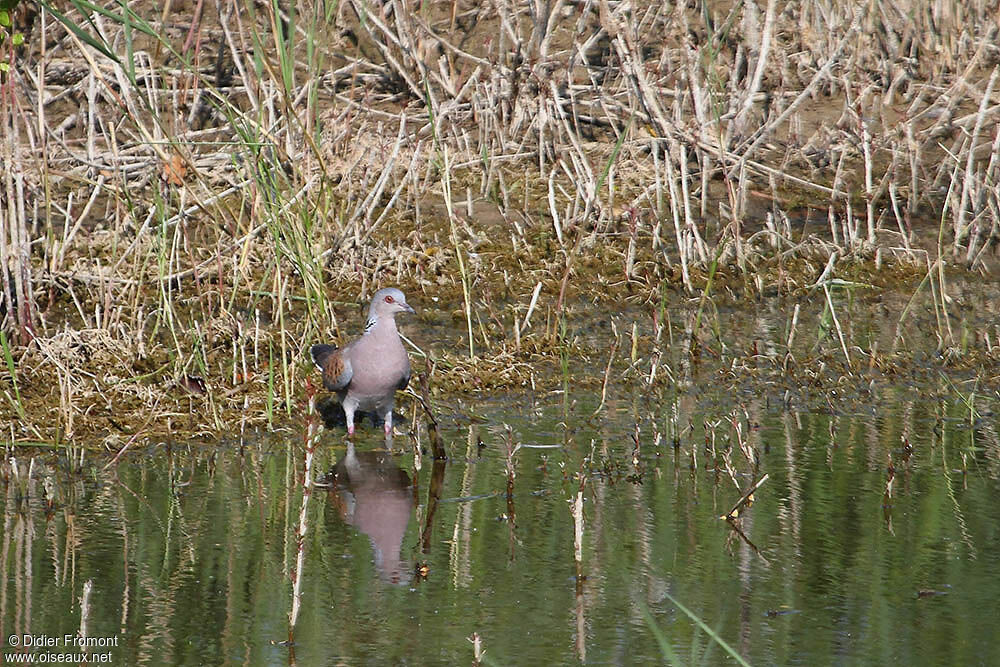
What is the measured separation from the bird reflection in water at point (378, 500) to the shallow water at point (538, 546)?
14 millimetres

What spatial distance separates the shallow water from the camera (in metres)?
4.35

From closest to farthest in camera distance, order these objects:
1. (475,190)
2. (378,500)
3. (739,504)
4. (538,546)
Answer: (538,546)
(739,504)
(378,500)
(475,190)

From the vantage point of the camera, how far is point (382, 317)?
6.70 m

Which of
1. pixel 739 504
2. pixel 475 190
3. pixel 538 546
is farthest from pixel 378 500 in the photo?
pixel 475 190

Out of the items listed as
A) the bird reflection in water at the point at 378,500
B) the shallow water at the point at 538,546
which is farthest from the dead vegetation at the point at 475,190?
the shallow water at the point at 538,546

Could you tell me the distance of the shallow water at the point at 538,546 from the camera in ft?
14.3

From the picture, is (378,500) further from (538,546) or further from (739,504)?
(739,504)

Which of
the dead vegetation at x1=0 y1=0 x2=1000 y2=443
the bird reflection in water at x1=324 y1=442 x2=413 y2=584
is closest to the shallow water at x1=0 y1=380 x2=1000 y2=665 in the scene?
the bird reflection in water at x1=324 y1=442 x2=413 y2=584

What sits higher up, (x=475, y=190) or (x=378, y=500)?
(x=475, y=190)

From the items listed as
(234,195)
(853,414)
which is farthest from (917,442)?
(234,195)

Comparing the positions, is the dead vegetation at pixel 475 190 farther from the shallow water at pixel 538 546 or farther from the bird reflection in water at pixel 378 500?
the shallow water at pixel 538 546

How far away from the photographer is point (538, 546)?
16.9 feet

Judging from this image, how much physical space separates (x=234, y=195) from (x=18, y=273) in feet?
8.35

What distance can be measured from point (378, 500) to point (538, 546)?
2.76ft
